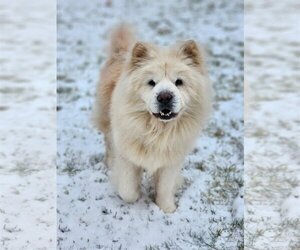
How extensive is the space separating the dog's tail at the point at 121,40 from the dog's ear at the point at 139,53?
85 cm

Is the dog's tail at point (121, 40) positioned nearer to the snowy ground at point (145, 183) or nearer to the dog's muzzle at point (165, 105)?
the snowy ground at point (145, 183)

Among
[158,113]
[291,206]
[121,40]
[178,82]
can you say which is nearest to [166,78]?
[178,82]

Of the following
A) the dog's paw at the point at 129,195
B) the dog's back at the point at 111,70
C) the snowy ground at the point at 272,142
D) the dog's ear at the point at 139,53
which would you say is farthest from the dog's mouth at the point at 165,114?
the snowy ground at the point at 272,142

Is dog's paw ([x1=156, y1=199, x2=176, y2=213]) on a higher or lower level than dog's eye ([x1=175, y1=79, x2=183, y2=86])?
lower

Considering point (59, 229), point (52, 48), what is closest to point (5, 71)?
point (52, 48)

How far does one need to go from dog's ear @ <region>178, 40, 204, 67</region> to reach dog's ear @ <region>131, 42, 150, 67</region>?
0.23 metres

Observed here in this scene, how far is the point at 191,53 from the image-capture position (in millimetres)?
3527

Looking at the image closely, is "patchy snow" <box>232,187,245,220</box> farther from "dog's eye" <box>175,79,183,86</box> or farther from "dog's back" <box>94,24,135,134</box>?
"dog's back" <box>94,24,135,134</box>

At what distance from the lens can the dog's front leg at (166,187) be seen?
12.5 ft

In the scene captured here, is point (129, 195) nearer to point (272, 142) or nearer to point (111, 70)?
point (111, 70)

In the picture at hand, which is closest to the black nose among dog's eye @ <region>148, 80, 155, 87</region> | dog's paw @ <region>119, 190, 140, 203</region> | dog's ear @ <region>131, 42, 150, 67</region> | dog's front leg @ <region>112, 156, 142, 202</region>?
dog's eye @ <region>148, 80, 155, 87</region>

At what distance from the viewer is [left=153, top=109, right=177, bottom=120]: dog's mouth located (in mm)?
3322

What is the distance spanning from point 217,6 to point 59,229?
33.6 feet

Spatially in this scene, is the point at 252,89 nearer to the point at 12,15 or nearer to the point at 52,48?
the point at 52,48
